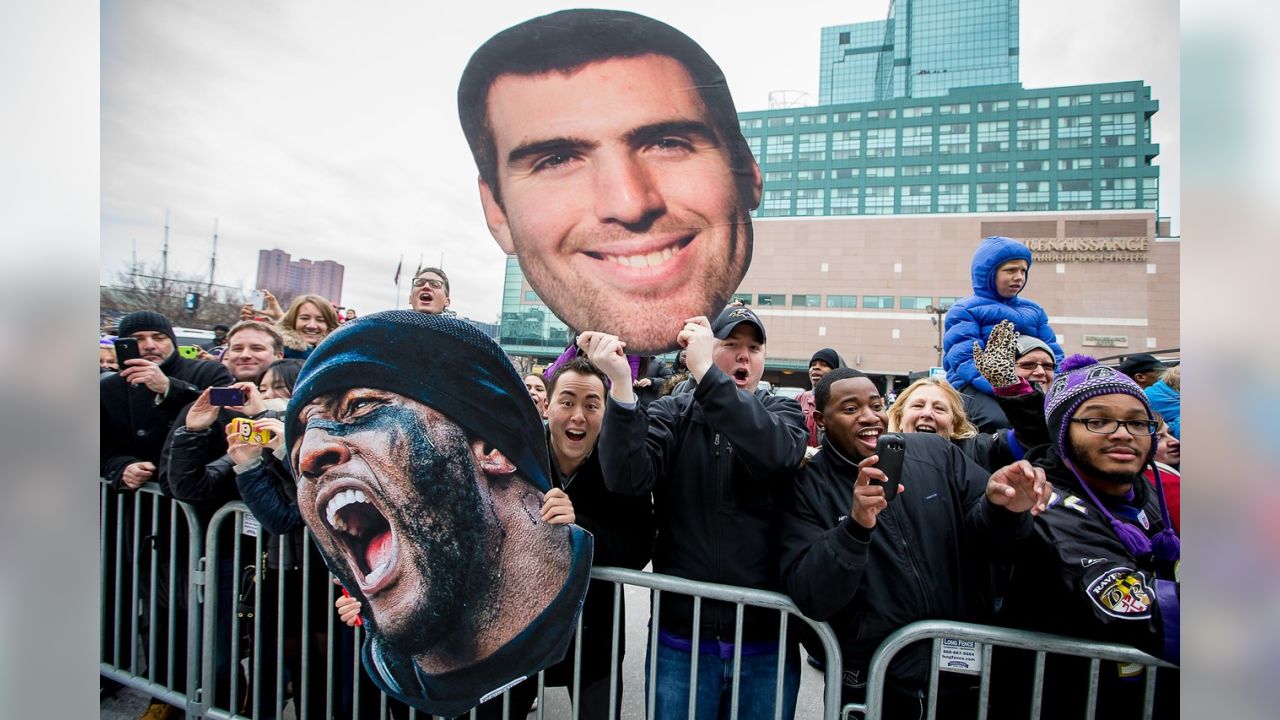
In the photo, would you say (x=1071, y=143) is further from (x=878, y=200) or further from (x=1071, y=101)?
(x=878, y=200)

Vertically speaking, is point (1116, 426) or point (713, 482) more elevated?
point (1116, 426)

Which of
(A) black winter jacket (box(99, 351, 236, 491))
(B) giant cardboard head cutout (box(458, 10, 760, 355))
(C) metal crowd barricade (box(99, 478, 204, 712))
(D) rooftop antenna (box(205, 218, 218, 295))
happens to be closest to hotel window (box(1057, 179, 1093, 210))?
(B) giant cardboard head cutout (box(458, 10, 760, 355))

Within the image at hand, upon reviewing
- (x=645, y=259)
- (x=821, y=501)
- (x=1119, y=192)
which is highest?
(x=1119, y=192)

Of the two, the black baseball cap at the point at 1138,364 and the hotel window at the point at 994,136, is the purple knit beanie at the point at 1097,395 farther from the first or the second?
the hotel window at the point at 994,136

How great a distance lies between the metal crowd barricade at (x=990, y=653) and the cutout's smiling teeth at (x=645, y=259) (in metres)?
1.46

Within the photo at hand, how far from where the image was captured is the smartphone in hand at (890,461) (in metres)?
1.60

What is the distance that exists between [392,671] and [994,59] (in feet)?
11.0

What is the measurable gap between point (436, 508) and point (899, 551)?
169cm

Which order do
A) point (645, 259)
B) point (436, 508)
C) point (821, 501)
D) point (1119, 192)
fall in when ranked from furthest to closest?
point (436, 508), point (645, 259), point (821, 501), point (1119, 192)

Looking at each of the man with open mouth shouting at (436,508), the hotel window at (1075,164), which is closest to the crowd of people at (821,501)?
the man with open mouth shouting at (436,508)

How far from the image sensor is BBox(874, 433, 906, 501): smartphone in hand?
1604 millimetres

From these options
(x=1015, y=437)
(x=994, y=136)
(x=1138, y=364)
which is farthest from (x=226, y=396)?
(x=1138, y=364)

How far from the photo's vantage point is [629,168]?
6.69 ft
